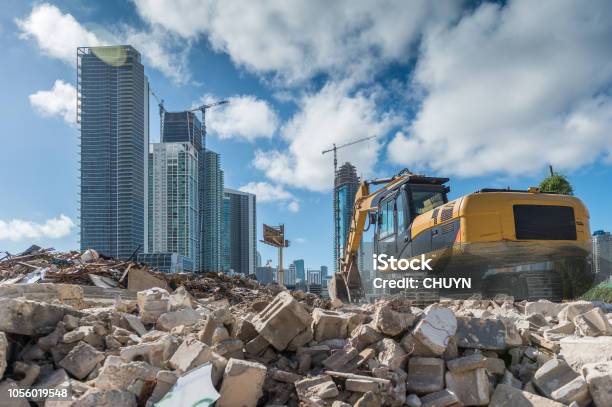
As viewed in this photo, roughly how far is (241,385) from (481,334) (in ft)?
7.97

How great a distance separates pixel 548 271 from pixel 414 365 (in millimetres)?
6829

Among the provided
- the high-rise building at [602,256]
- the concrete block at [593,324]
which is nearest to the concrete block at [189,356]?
the concrete block at [593,324]

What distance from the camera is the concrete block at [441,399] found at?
13.1 feet

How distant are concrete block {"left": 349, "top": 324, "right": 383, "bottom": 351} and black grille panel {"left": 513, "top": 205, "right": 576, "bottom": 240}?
18.5 ft

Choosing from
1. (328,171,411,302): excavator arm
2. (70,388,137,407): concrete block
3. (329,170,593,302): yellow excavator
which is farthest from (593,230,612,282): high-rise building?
(70,388,137,407): concrete block

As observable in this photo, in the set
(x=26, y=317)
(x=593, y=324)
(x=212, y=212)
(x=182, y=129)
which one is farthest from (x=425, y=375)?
(x=182, y=129)

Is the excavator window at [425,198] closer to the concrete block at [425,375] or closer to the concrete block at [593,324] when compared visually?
the concrete block at [593,324]

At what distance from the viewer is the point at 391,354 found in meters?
4.30

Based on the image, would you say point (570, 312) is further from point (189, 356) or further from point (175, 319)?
point (175, 319)

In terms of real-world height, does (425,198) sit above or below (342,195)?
below

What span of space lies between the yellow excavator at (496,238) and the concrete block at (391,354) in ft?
16.8

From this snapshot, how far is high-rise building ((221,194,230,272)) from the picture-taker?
78.3 m

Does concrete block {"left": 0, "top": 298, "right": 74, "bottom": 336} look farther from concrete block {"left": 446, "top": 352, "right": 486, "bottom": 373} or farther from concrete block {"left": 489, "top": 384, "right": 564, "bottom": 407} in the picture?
concrete block {"left": 489, "top": 384, "right": 564, "bottom": 407}

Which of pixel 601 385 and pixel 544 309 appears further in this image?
pixel 544 309
